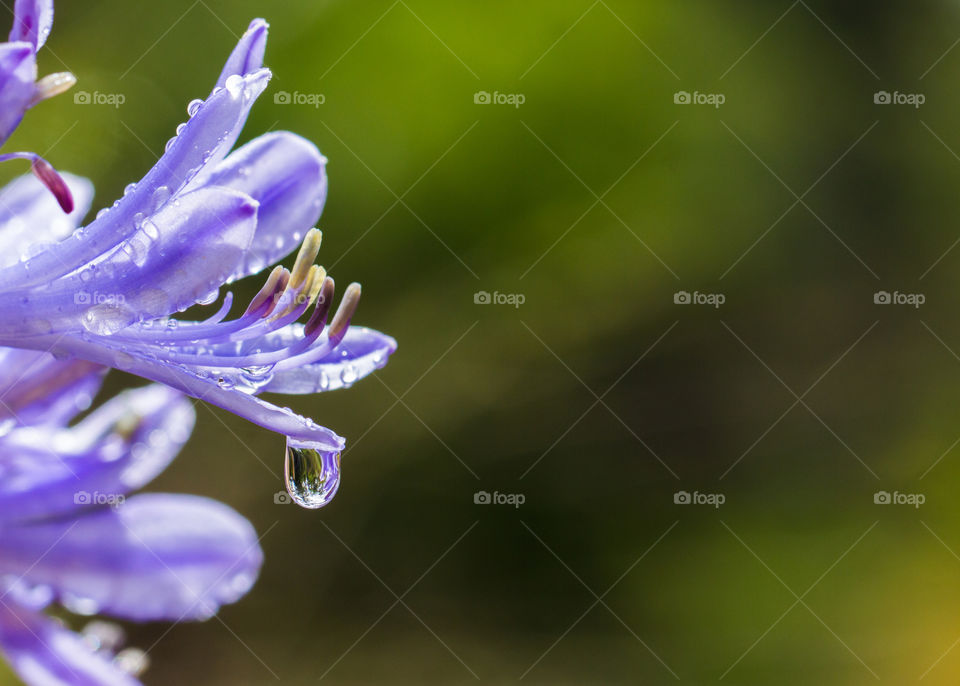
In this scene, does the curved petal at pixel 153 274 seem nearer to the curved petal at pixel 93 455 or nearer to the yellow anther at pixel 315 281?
the yellow anther at pixel 315 281

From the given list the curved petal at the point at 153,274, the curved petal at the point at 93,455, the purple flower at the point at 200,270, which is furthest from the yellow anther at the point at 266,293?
the curved petal at the point at 93,455


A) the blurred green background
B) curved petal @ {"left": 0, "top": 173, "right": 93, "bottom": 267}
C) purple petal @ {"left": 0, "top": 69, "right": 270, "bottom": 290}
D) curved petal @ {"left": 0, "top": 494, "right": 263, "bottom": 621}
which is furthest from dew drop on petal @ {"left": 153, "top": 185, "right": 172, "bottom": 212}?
the blurred green background

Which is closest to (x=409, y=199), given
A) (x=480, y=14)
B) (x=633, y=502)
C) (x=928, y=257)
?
(x=480, y=14)

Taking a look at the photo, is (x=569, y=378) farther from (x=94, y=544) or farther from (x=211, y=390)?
(x=211, y=390)

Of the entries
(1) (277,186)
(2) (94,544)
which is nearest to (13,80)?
(1) (277,186)

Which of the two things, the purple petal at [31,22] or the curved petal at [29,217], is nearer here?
the purple petal at [31,22]

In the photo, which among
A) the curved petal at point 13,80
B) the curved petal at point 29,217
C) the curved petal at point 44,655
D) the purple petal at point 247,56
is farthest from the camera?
the curved petal at point 44,655

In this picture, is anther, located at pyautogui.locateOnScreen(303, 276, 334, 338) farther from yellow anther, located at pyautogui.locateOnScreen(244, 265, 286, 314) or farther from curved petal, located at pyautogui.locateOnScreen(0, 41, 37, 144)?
curved petal, located at pyautogui.locateOnScreen(0, 41, 37, 144)
